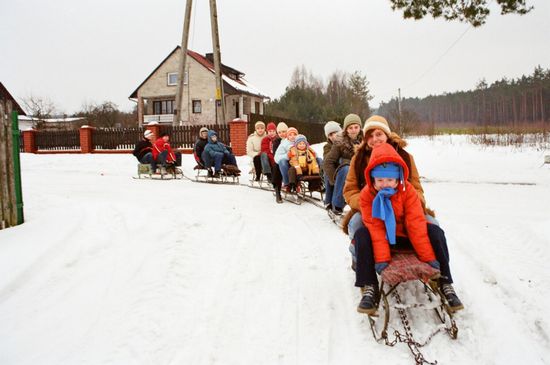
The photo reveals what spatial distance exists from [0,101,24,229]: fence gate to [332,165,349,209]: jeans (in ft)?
13.4

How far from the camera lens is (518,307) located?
3186 mm

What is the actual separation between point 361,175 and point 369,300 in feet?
3.84

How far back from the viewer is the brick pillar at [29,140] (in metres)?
23.6

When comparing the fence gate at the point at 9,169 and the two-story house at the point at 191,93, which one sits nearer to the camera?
the fence gate at the point at 9,169

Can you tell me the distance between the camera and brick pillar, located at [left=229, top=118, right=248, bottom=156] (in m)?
17.7

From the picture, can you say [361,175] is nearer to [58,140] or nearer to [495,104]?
[58,140]

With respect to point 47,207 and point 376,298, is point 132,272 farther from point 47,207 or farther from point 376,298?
point 47,207

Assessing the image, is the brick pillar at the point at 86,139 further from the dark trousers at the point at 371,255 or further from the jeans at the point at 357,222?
the dark trousers at the point at 371,255

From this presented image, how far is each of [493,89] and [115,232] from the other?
7960 centimetres

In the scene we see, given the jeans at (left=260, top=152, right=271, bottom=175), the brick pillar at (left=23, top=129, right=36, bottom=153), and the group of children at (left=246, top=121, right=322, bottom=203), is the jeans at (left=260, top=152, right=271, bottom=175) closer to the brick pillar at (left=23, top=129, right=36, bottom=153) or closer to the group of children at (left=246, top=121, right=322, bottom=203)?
the group of children at (left=246, top=121, right=322, bottom=203)

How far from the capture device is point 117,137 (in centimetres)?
2145

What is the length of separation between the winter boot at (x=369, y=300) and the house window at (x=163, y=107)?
3773 cm

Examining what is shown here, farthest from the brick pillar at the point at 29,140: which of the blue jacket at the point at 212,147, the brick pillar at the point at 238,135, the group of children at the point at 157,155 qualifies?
the blue jacket at the point at 212,147

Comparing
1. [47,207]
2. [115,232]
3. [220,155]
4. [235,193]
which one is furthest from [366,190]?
[220,155]
